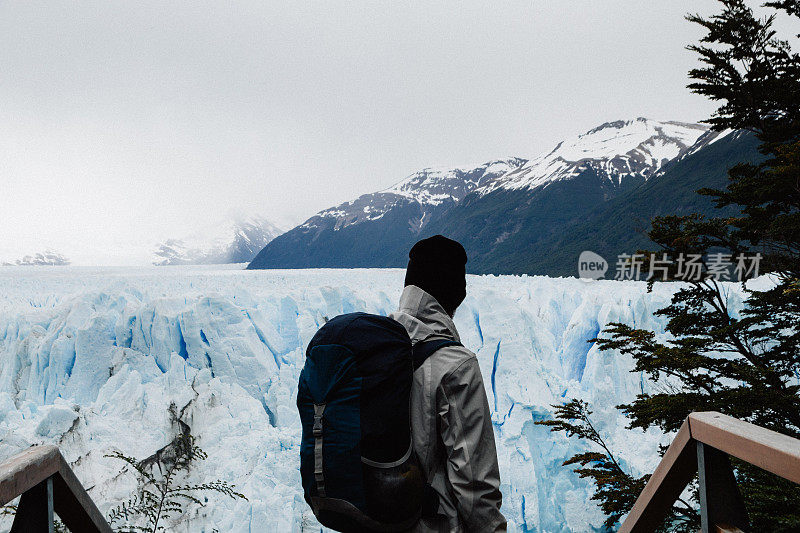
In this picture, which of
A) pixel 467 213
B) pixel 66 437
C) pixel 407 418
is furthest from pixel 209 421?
pixel 467 213

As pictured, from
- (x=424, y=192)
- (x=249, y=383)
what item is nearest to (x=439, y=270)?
(x=249, y=383)

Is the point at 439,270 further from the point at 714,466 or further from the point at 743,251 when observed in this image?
the point at 743,251

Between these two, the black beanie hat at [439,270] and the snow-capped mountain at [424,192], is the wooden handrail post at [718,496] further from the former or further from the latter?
the snow-capped mountain at [424,192]

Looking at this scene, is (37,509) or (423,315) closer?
(37,509)

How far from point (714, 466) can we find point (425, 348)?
67 cm

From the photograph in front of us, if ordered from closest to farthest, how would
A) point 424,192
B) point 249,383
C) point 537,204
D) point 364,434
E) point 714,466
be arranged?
point 714,466 < point 364,434 < point 249,383 < point 537,204 < point 424,192

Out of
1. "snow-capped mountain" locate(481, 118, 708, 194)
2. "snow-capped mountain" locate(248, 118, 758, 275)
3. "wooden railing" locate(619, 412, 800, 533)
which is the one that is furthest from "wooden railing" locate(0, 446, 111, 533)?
"snow-capped mountain" locate(481, 118, 708, 194)

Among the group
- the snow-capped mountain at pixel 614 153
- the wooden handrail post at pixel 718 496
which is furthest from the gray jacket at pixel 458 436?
the snow-capped mountain at pixel 614 153

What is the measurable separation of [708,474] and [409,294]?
0.83m

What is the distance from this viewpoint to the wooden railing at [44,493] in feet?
2.47

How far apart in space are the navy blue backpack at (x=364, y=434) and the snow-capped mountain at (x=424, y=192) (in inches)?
3464

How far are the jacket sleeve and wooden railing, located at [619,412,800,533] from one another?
35 cm

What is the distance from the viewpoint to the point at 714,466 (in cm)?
83

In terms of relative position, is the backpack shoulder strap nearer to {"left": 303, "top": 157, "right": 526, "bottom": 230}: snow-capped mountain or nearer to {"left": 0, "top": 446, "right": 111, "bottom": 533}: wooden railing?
{"left": 0, "top": 446, "right": 111, "bottom": 533}: wooden railing
